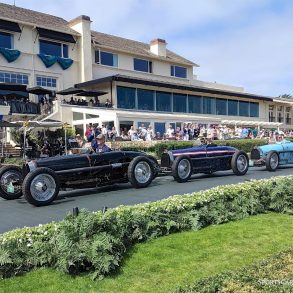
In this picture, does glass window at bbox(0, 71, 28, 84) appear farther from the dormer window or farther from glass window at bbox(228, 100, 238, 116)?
glass window at bbox(228, 100, 238, 116)

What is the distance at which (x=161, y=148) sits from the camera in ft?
76.4

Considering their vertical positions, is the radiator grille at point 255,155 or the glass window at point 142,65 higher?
the glass window at point 142,65

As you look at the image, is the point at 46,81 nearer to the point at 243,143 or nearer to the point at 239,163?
the point at 243,143

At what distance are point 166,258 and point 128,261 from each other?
489 mm

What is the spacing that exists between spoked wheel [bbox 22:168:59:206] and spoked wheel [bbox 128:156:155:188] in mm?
2304

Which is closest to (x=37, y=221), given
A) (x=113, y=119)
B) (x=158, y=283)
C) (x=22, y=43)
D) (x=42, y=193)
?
(x=42, y=193)

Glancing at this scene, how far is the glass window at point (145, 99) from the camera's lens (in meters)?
35.7

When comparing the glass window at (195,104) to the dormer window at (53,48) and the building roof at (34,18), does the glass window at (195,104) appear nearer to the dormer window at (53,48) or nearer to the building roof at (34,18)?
the building roof at (34,18)

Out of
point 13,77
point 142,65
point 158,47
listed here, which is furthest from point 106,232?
point 158,47

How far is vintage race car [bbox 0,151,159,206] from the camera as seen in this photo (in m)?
9.52

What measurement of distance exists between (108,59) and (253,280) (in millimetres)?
35912

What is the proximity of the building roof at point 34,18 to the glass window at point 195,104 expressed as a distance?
12.6 meters

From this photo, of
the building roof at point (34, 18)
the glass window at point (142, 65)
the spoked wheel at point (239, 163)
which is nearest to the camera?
the spoked wheel at point (239, 163)

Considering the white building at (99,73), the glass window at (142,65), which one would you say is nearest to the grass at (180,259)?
the white building at (99,73)
